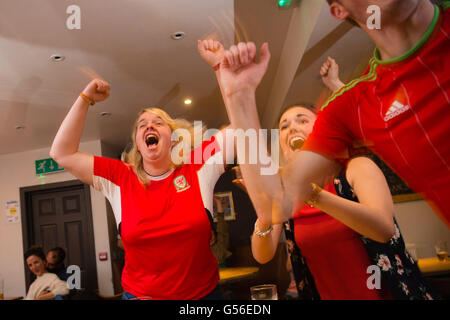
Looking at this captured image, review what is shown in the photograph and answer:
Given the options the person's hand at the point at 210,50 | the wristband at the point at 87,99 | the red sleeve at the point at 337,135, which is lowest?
the red sleeve at the point at 337,135

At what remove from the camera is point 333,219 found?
60cm

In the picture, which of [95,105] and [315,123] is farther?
[95,105]

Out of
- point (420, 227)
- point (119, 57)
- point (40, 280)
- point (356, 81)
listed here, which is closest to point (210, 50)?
point (119, 57)

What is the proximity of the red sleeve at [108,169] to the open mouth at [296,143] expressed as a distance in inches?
15.1

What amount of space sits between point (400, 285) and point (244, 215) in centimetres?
30

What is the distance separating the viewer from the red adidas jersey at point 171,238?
2.16 ft

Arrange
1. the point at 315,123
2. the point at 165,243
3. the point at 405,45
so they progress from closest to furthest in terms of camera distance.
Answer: the point at 405,45 → the point at 315,123 → the point at 165,243

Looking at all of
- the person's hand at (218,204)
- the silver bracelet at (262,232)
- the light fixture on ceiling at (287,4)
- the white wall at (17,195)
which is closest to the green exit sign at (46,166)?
the white wall at (17,195)

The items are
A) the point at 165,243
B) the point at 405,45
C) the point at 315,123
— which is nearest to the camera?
the point at 405,45

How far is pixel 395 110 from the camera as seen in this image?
0.46 metres

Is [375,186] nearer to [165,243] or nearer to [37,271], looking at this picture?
[165,243]

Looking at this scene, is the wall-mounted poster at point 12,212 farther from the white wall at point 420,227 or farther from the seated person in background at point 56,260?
the white wall at point 420,227

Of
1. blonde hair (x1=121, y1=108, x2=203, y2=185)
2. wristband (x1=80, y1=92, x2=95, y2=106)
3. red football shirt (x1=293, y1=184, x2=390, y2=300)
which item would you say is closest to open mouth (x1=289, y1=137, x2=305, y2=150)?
red football shirt (x1=293, y1=184, x2=390, y2=300)
